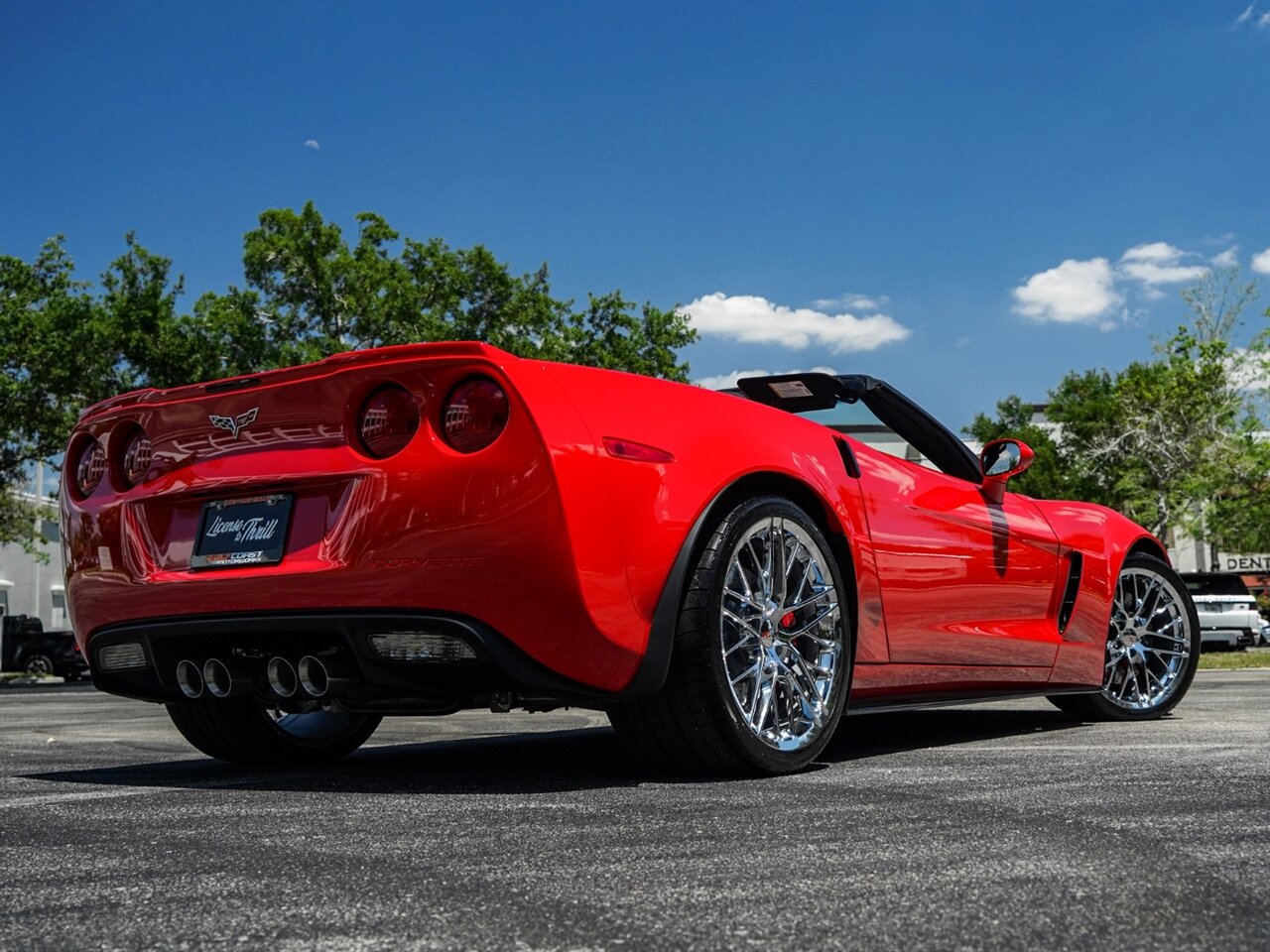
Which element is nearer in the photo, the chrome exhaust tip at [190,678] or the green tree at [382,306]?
the chrome exhaust tip at [190,678]

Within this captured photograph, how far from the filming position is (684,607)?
12.3 ft

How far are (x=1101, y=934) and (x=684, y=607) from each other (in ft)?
6.34

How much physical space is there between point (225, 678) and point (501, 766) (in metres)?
0.97

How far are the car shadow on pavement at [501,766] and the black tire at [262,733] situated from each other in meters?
0.07

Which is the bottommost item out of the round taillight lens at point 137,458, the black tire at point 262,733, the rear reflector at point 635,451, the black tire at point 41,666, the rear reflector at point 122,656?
the black tire at point 41,666

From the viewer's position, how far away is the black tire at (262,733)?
478 centimetres

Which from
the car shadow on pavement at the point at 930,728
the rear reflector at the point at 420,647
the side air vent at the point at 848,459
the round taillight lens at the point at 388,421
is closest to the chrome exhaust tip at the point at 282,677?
the rear reflector at the point at 420,647

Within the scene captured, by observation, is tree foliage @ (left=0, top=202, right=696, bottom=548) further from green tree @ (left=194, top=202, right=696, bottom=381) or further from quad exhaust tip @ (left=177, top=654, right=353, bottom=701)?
quad exhaust tip @ (left=177, top=654, right=353, bottom=701)

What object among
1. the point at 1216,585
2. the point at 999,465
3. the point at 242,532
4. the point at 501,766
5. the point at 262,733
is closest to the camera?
the point at 242,532

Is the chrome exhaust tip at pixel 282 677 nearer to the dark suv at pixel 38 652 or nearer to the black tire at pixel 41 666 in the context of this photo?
the dark suv at pixel 38 652

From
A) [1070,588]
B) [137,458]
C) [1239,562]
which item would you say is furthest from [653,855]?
[1239,562]

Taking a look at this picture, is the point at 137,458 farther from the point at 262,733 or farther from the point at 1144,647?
the point at 1144,647

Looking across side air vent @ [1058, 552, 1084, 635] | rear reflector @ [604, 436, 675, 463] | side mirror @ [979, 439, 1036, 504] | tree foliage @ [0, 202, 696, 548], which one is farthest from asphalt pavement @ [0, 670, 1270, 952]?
tree foliage @ [0, 202, 696, 548]

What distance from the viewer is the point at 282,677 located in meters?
3.88
